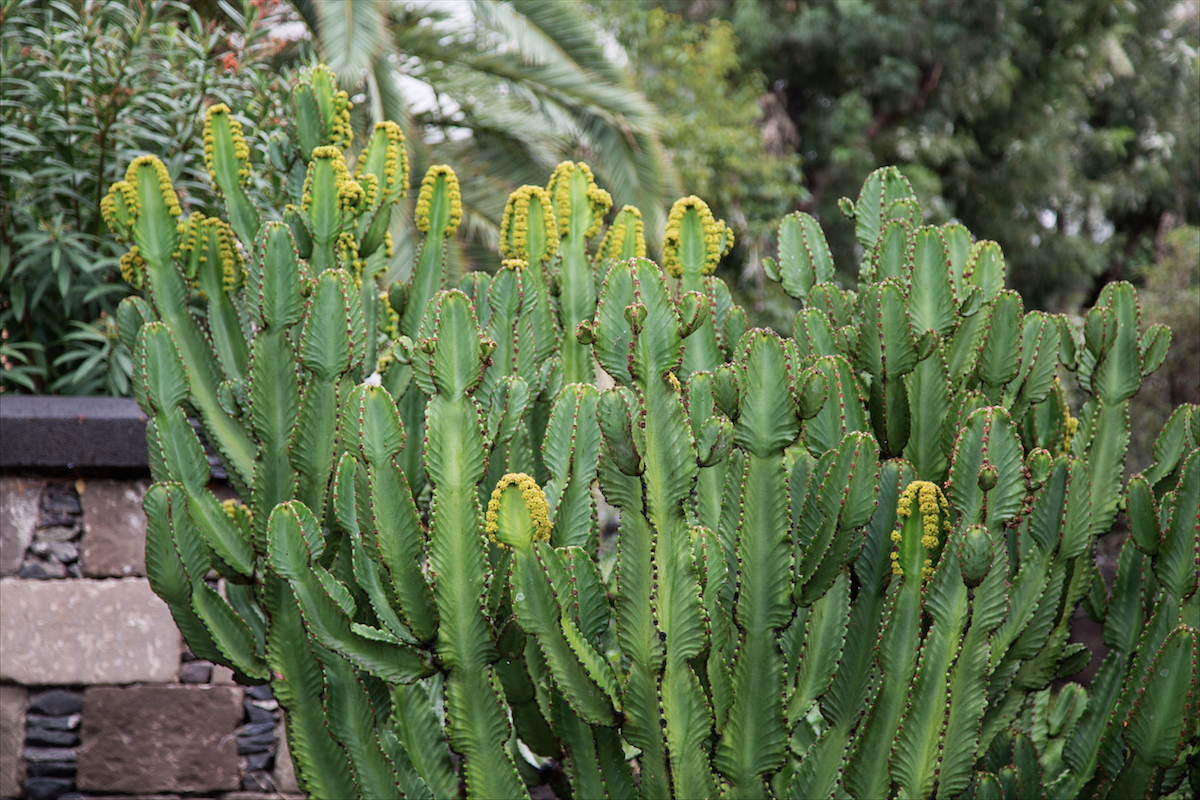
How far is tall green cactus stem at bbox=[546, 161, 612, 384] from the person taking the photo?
2434 millimetres

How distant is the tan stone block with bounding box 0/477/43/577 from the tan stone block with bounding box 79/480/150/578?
0.15 m

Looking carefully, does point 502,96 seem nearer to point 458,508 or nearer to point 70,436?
point 70,436

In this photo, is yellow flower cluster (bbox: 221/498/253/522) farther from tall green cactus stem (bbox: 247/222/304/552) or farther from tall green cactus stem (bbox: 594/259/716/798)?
tall green cactus stem (bbox: 594/259/716/798)

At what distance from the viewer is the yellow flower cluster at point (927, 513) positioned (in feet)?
5.73

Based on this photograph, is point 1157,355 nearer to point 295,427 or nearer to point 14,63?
point 295,427

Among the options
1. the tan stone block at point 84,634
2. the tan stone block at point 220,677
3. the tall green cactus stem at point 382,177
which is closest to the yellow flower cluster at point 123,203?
the tall green cactus stem at point 382,177

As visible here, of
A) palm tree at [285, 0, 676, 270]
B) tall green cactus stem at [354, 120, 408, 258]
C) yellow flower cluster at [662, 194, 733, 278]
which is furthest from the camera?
Answer: palm tree at [285, 0, 676, 270]

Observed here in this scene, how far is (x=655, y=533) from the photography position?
1.75 metres

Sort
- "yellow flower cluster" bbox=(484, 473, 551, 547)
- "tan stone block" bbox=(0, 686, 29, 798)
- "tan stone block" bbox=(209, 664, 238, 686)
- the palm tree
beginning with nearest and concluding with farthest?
"yellow flower cluster" bbox=(484, 473, 551, 547)
"tan stone block" bbox=(0, 686, 29, 798)
"tan stone block" bbox=(209, 664, 238, 686)
the palm tree

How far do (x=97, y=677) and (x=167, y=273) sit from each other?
1612mm

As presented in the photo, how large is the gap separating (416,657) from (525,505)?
43cm

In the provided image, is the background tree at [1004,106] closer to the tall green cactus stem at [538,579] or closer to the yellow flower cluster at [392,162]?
the yellow flower cluster at [392,162]

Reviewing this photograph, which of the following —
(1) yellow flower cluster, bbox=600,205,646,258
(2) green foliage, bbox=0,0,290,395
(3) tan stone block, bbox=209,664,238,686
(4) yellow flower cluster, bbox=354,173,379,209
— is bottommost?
(3) tan stone block, bbox=209,664,238,686

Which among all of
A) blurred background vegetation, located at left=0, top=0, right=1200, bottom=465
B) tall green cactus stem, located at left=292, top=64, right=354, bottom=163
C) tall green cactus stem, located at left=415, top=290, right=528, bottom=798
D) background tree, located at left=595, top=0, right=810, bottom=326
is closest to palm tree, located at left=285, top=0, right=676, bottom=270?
blurred background vegetation, located at left=0, top=0, right=1200, bottom=465
